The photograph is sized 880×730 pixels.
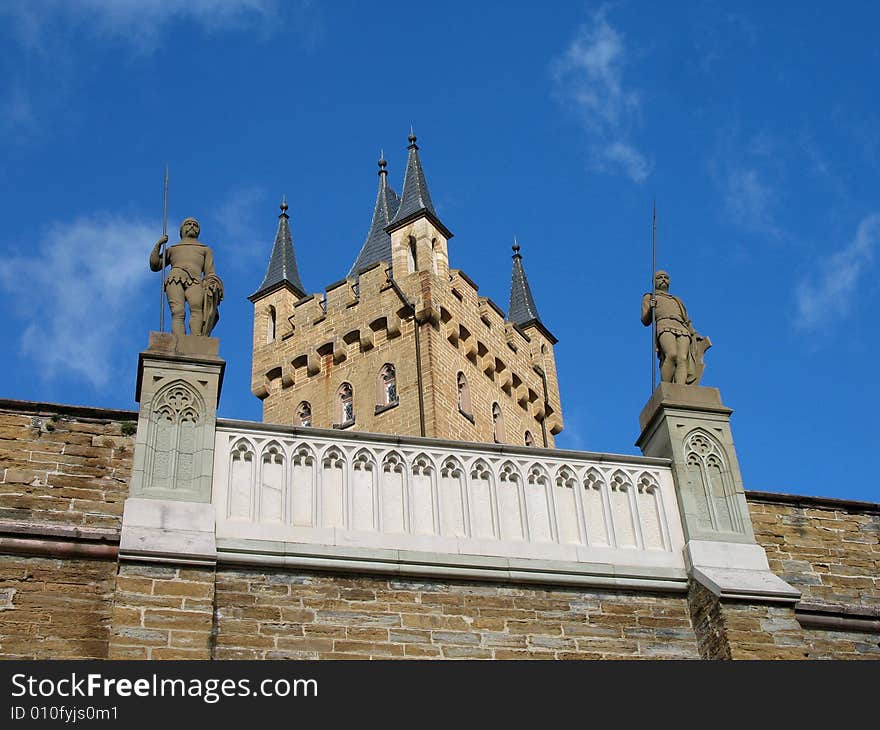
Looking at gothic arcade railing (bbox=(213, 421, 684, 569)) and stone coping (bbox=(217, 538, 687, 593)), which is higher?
gothic arcade railing (bbox=(213, 421, 684, 569))

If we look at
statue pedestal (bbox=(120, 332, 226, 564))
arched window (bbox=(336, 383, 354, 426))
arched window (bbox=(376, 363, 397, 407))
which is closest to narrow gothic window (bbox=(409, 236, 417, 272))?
arched window (bbox=(376, 363, 397, 407))

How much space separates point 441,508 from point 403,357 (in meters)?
25.3

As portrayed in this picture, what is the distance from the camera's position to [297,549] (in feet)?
34.6

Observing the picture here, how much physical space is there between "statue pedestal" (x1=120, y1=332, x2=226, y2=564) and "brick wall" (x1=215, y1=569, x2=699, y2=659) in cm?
47

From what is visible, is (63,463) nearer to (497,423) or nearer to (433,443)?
(433,443)

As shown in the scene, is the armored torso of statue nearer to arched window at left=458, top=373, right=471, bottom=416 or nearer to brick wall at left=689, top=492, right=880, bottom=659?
brick wall at left=689, top=492, right=880, bottom=659

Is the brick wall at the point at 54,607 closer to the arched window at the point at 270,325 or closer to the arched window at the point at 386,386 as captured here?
the arched window at the point at 386,386

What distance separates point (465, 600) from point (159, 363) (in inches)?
120

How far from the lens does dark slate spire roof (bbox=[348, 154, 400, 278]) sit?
41.2 metres

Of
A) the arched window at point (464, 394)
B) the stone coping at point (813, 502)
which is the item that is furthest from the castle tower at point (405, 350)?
the stone coping at point (813, 502)
